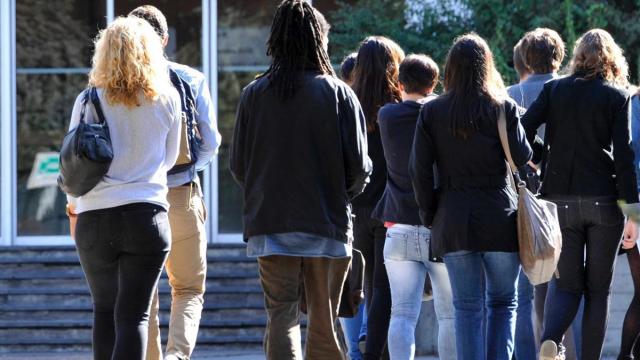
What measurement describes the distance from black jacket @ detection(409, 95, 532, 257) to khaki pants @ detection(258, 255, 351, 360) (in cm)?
61

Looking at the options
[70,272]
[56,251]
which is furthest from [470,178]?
[56,251]

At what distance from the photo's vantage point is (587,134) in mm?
6047

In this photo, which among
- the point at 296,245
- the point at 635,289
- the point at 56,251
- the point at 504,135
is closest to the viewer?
the point at 296,245

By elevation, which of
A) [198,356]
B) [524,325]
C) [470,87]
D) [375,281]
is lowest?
[198,356]

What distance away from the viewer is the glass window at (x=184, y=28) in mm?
10945

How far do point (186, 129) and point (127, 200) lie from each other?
0.83m

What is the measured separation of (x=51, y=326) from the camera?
955cm

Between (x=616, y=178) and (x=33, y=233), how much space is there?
6.46m

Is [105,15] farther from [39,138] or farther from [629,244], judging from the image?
[629,244]

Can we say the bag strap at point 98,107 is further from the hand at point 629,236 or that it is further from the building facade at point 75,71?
the building facade at point 75,71

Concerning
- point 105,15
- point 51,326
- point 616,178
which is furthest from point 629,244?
point 105,15

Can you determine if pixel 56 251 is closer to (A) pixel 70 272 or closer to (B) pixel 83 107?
(A) pixel 70 272

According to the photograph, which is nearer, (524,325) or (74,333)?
(524,325)

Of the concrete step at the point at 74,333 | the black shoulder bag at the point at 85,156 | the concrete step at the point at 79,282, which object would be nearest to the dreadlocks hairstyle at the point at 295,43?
the black shoulder bag at the point at 85,156
